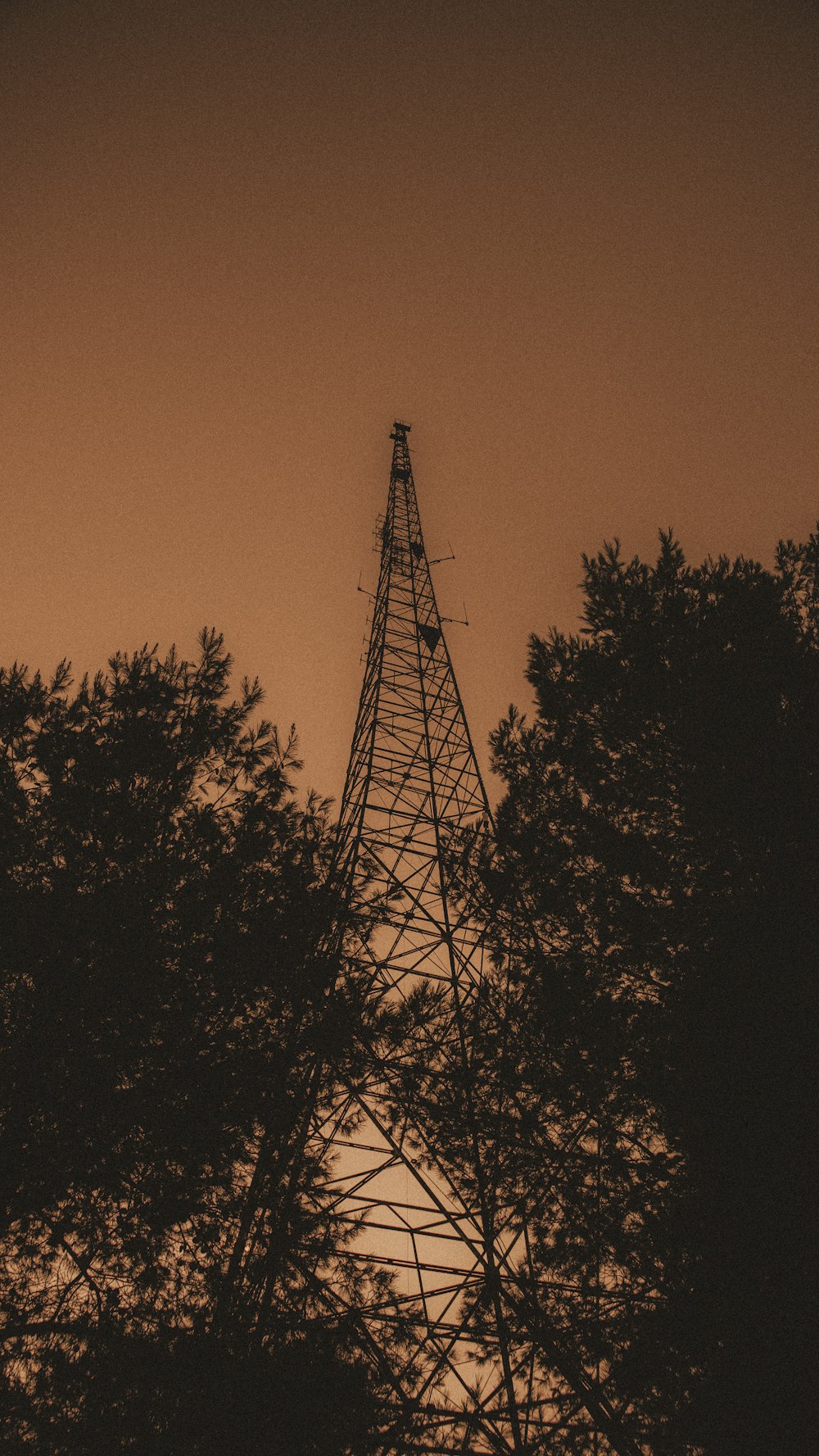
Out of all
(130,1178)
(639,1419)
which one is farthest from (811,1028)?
(130,1178)

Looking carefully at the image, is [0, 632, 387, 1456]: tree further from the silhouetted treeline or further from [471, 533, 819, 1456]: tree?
[471, 533, 819, 1456]: tree

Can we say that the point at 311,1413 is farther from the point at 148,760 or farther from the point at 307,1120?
the point at 148,760

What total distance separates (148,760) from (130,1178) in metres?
3.33

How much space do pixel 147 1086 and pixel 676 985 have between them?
4316 millimetres

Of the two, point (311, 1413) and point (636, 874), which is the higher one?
point (636, 874)

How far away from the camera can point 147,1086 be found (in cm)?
602

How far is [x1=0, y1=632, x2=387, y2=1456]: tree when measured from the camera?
5398 mm

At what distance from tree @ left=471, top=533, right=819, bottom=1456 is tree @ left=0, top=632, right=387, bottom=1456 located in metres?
1.95

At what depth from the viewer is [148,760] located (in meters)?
7.33

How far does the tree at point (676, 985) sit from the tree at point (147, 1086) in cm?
195

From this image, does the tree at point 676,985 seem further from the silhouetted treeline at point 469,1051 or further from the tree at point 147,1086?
the tree at point 147,1086

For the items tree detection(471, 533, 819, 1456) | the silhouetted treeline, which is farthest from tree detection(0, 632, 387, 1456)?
tree detection(471, 533, 819, 1456)

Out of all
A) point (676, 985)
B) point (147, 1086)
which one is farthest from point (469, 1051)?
point (147, 1086)

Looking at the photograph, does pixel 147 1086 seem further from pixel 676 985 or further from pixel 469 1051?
pixel 676 985
